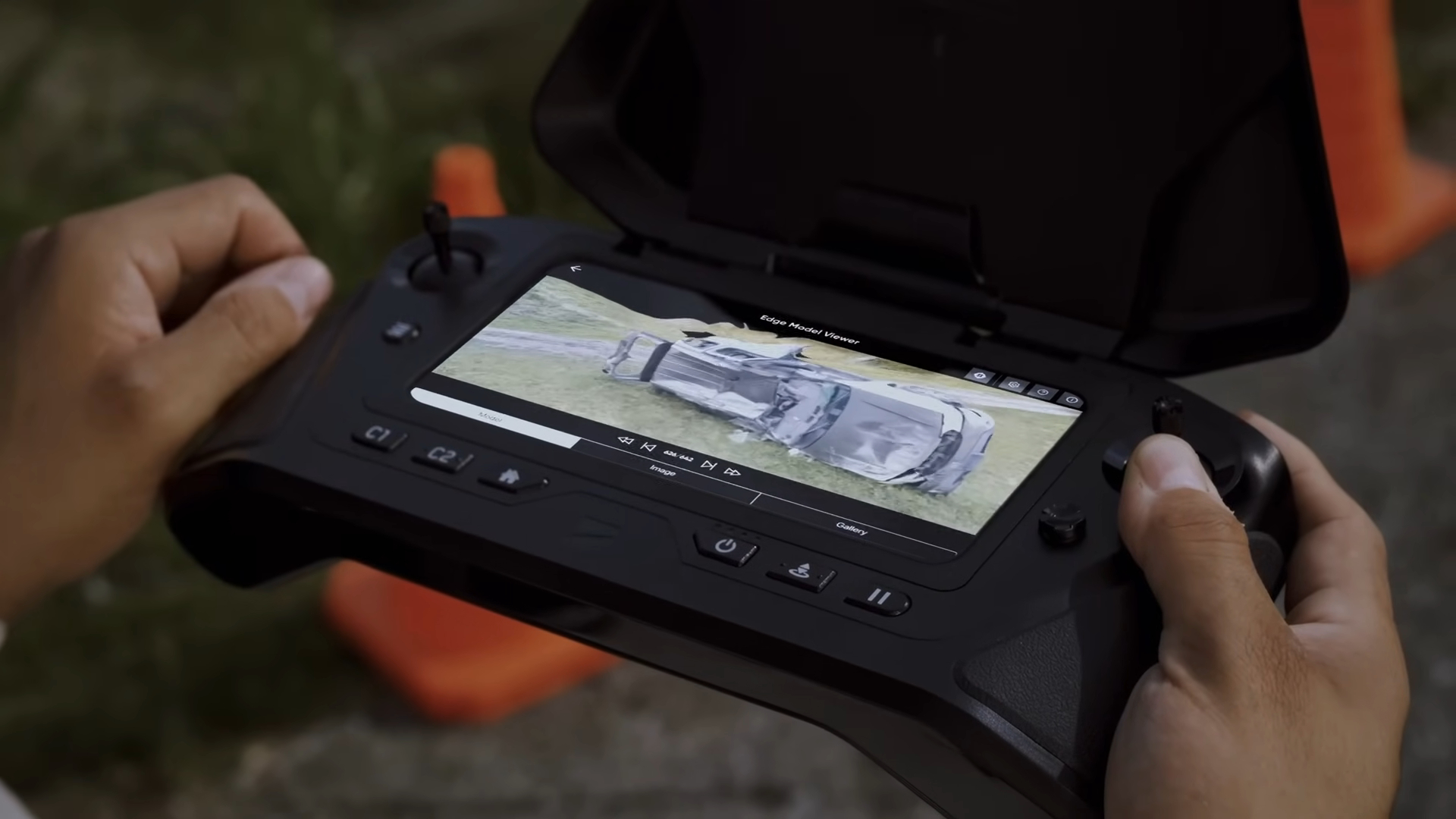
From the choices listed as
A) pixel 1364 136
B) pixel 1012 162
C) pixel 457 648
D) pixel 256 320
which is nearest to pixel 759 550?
pixel 1012 162

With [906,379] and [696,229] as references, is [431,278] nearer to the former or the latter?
[696,229]

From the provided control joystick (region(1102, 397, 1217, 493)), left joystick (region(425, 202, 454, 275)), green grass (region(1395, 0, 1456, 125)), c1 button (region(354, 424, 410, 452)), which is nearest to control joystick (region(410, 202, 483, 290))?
left joystick (region(425, 202, 454, 275))

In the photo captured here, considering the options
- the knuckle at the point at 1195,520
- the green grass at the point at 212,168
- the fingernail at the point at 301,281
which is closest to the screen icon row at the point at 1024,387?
the knuckle at the point at 1195,520

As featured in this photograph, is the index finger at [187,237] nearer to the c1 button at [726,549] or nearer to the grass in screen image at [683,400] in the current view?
the grass in screen image at [683,400]

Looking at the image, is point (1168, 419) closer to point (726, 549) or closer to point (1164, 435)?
point (1164, 435)

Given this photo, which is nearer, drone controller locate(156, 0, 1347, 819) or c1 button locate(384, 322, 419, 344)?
drone controller locate(156, 0, 1347, 819)

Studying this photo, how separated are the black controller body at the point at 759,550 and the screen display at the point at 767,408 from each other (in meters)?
0.01

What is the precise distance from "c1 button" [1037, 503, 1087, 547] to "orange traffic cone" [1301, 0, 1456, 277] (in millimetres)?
1530

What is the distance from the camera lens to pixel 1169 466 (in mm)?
646

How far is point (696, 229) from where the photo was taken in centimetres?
82

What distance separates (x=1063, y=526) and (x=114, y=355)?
514mm

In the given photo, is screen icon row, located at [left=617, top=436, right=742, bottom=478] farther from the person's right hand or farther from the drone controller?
the person's right hand

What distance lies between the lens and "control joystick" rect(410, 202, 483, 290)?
0.82 meters

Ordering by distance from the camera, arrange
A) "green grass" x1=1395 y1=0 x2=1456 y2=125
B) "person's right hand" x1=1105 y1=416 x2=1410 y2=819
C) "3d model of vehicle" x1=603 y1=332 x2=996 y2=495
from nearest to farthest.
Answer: "person's right hand" x1=1105 y1=416 x2=1410 y2=819 → "3d model of vehicle" x1=603 y1=332 x2=996 y2=495 → "green grass" x1=1395 y1=0 x2=1456 y2=125
